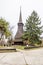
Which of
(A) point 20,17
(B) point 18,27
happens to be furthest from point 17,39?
(A) point 20,17

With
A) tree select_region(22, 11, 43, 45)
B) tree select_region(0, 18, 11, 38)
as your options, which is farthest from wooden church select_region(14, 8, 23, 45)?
tree select_region(22, 11, 43, 45)

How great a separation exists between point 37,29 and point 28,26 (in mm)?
2934

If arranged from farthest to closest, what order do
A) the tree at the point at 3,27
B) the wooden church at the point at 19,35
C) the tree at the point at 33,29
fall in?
the wooden church at the point at 19,35, the tree at the point at 3,27, the tree at the point at 33,29

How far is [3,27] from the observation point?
5175cm

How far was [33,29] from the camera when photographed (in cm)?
4516

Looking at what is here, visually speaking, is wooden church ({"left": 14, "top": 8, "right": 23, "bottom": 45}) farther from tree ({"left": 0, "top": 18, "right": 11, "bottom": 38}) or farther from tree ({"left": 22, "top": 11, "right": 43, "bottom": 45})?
tree ({"left": 22, "top": 11, "right": 43, "bottom": 45})

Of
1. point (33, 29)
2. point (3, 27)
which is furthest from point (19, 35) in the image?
point (33, 29)

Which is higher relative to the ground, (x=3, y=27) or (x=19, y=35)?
(x=3, y=27)

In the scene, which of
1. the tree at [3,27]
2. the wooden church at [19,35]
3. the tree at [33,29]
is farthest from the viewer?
the wooden church at [19,35]

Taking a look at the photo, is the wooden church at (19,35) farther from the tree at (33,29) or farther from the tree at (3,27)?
the tree at (33,29)

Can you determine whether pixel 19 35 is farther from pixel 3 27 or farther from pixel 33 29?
pixel 33 29

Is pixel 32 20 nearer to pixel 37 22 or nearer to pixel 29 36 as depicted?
pixel 37 22

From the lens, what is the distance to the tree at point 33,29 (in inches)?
1756

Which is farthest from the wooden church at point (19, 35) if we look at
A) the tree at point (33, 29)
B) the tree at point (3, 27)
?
the tree at point (33, 29)
